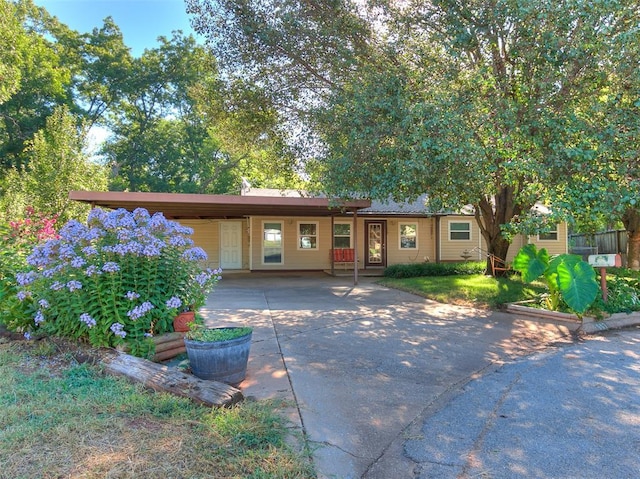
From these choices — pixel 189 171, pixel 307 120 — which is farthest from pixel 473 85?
pixel 189 171

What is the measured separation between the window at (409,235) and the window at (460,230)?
150cm

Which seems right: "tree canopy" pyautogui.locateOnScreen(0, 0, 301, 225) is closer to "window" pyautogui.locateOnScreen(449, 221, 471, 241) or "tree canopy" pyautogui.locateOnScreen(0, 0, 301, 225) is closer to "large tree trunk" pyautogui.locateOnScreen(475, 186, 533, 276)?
"window" pyautogui.locateOnScreen(449, 221, 471, 241)

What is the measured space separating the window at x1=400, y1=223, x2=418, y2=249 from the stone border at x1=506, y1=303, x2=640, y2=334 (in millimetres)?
8855

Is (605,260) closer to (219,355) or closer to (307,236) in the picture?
(219,355)

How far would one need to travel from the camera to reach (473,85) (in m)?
7.37

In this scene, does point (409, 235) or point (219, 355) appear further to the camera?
point (409, 235)

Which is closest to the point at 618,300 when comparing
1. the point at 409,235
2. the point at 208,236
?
the point at 409,235

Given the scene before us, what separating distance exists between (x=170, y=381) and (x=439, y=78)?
288 inches

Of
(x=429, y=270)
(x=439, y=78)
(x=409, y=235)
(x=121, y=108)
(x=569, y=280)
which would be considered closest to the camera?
(x=569, y=280)

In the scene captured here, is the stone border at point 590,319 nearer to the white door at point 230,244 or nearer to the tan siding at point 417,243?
the tan siding at point 417,243

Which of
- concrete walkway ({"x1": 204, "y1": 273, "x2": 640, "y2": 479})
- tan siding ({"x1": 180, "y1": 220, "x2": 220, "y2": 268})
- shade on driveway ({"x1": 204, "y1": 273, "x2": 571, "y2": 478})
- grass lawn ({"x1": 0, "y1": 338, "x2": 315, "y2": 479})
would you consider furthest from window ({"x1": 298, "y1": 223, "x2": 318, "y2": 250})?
grass lawn ({"x1": 0, "y1": 338, "x2": 315, "y2": 479})

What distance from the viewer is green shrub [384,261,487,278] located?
1312 cm

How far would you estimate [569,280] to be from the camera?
6535 mm

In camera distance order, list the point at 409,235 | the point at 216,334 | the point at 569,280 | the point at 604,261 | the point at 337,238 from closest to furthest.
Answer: the point at 216,334 < the point at 569,280 < the point at 604,261 < the point at 337,238 < the point at 409,235
